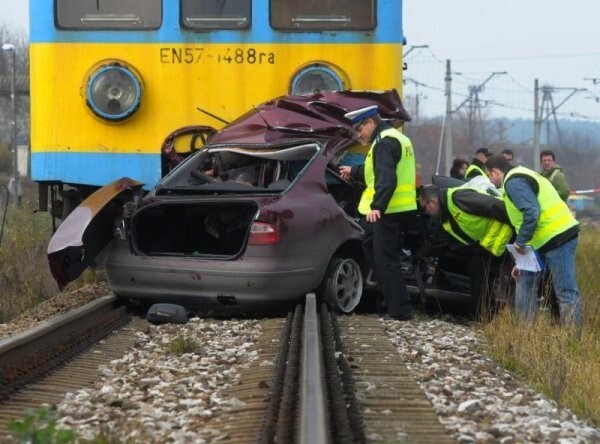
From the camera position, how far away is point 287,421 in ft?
13.3

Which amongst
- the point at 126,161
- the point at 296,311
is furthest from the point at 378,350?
the point at 126,161

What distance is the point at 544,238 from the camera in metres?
7.22

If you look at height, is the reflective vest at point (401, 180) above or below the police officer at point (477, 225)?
above

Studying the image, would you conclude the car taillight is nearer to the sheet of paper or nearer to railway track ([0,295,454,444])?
railway track ([0,295,454,444])

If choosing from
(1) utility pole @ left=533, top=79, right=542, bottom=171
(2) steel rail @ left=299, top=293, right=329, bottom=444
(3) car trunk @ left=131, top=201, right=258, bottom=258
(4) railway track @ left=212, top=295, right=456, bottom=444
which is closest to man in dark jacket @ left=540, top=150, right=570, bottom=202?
(3) car trunk @ left=131, top=201, right=258, bottom=258

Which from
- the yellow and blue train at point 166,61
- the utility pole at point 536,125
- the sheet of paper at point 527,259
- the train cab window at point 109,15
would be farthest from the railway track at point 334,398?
the utility pole at point 536,125

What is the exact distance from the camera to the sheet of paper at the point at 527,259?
7.12 meters

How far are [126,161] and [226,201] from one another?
1860 millimetres

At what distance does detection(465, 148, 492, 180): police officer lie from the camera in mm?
10859

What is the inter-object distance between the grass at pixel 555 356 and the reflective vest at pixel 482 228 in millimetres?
739

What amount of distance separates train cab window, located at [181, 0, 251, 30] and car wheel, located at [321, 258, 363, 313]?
8.32ft

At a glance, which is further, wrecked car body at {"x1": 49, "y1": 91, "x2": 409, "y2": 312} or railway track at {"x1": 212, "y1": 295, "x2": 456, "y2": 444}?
wrecked car body at {"x1": 49, "y1": 91, "x2": 409, "y2": 312}

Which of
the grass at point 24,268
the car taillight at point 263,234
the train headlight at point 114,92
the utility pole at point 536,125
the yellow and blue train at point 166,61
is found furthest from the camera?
the utility pole at point 536,125

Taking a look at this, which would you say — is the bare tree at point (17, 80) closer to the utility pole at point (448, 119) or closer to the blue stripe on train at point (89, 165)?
the utility pole at point (448, 119)
